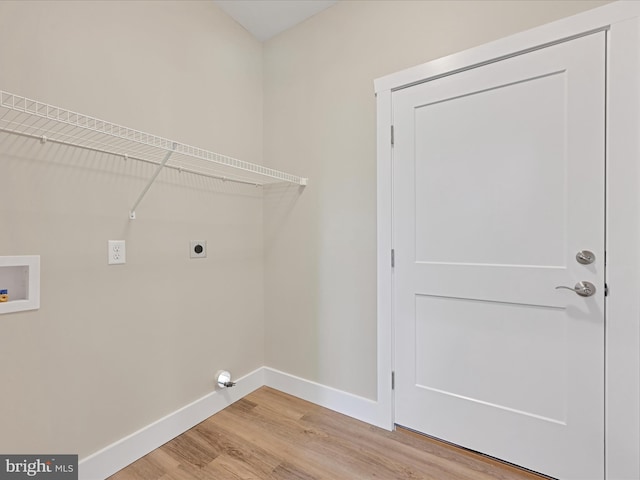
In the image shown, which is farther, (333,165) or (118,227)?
(333,165)

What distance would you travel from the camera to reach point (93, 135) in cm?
137

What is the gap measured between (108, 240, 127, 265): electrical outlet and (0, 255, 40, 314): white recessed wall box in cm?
26

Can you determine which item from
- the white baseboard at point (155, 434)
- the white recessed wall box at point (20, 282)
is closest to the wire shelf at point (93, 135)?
the white recessed wall box at point (20, 282)

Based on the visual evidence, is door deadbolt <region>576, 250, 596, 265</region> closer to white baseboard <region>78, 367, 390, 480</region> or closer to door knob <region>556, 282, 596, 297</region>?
door knob <region>556, 282, 596, 297</region>

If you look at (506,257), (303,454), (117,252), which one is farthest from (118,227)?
(506,257)

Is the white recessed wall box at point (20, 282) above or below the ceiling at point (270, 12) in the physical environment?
below

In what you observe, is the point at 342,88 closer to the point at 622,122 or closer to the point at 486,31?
the point at 486,31

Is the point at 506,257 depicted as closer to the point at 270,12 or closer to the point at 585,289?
the point at 585,289

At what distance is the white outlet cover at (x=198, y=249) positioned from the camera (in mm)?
1807

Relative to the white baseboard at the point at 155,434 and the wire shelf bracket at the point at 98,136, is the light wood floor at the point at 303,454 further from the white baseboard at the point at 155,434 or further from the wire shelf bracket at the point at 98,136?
the wire shelf bracket at the point at 98,136

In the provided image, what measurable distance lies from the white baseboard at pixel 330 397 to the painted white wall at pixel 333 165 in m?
0.05

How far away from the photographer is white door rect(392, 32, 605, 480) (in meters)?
1.29

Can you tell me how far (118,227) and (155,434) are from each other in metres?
1.09

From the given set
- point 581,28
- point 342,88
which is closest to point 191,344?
point 342,88
